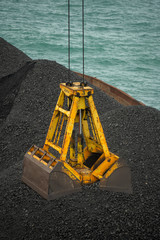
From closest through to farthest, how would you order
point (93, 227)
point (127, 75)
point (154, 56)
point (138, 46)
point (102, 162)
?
1. point (93, 227)
2. point (102, 162)
3. point (127, 75)
4. point (154, 56)
5. point (138, 46)

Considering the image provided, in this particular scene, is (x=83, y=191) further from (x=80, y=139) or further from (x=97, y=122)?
(x=97, y=122)

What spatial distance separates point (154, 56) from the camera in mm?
26906

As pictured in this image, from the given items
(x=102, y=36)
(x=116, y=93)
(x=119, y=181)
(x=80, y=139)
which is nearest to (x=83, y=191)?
(x=119, y=181)

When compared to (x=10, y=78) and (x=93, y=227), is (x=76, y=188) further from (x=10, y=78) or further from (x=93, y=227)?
(x=10, y=78)

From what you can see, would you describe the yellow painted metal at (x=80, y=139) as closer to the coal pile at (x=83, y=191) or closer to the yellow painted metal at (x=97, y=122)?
the yellow painted metal at (x=97, y=122)

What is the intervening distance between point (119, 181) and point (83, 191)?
525mm

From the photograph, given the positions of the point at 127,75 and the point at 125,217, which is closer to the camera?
the point at 125,217

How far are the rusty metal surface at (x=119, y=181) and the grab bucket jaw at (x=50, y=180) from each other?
0.38m

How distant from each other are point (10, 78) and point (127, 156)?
6317 mm

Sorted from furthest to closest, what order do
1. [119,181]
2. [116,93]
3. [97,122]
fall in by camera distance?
[116,93] → [119,181] → [97,122]

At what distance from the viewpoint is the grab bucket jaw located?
164 inches

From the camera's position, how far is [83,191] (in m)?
4.41

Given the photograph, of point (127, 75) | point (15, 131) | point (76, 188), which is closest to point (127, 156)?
point (76, 188)

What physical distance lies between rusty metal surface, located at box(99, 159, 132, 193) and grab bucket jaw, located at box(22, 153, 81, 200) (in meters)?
0.38
